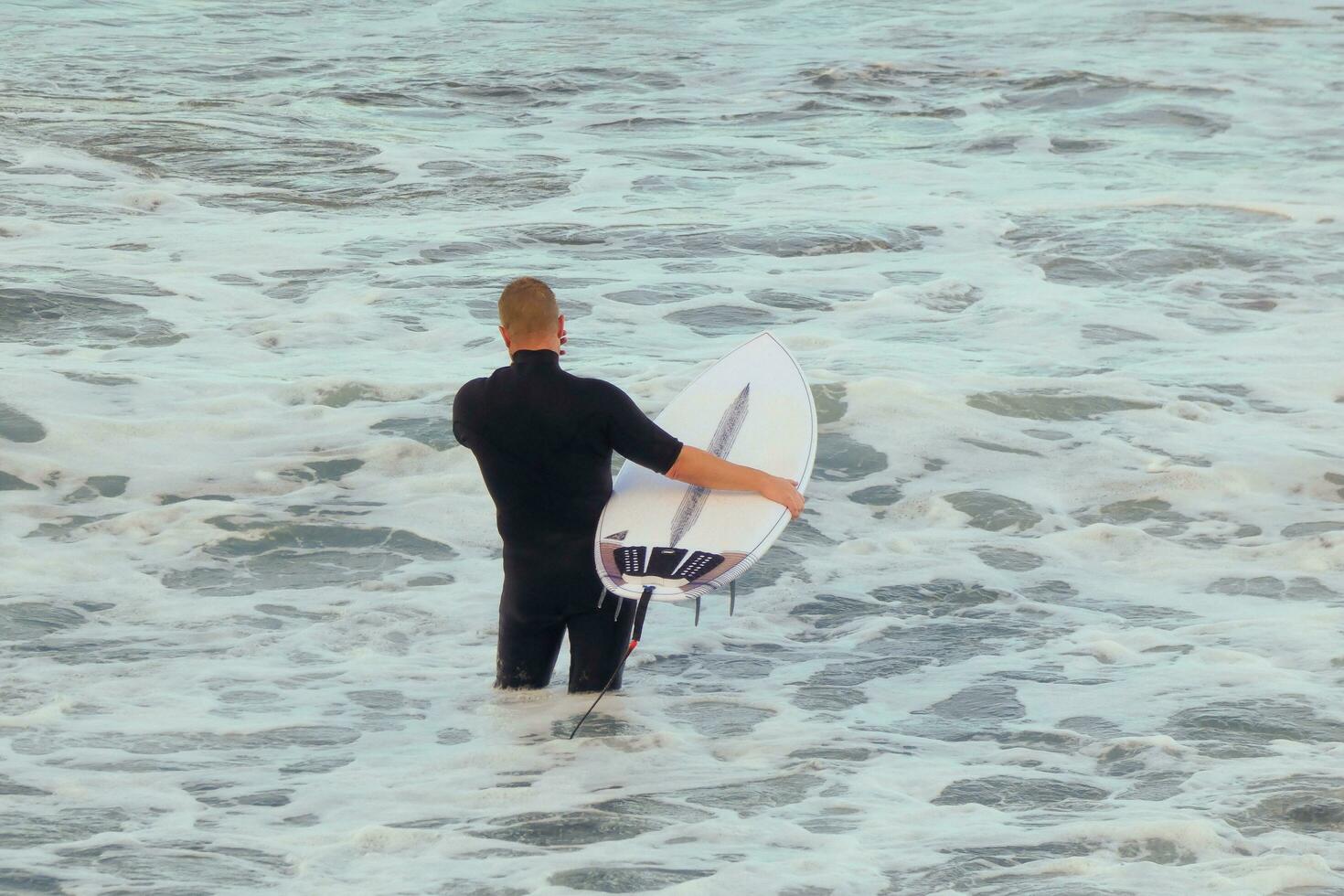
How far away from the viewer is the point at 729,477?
467 cm

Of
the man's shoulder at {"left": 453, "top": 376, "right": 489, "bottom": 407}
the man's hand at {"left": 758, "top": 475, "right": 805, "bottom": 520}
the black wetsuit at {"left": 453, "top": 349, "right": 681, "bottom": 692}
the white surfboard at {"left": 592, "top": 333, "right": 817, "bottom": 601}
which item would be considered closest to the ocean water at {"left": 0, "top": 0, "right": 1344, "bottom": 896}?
the black wetsuit at {"left": 453, "top": 349, "right": 681, "bottom": 692}

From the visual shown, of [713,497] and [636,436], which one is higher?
[636,436]

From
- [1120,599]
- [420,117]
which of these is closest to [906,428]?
[1120,599]

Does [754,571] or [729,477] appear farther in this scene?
[754,571]

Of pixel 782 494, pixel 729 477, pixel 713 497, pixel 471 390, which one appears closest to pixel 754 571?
pixel 713 497

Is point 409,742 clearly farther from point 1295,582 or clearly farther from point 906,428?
point 906,428

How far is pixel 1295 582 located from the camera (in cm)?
607

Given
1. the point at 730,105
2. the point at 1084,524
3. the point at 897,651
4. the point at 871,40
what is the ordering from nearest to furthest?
the point at 897,651
the point at 1084,524
the point at 730,105
the point at 871,40

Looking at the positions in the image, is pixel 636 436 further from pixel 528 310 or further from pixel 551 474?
pixel 528 310

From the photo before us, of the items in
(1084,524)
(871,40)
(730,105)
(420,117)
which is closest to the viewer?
(1084,524)

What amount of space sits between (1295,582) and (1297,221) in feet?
23.4

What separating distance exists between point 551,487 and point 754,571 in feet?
6.42

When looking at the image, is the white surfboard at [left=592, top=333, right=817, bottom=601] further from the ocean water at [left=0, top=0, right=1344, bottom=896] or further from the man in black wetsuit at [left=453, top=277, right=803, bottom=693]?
the ocean water at [left=0, top=0, right=1344, bottom=896]

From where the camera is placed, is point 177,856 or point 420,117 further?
point 420,117
